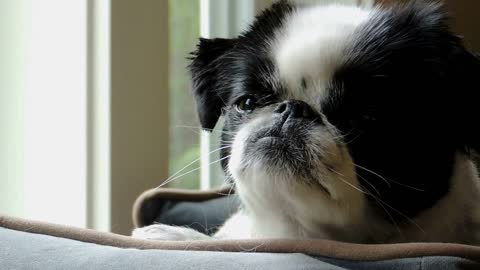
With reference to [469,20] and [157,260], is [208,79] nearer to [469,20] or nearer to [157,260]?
[157,260]

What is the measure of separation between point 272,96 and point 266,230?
0.67 ft

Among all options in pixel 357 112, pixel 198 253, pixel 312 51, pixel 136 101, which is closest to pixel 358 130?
pixel 357 112

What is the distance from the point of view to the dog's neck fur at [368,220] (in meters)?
0.95

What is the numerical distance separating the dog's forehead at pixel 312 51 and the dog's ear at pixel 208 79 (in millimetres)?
156

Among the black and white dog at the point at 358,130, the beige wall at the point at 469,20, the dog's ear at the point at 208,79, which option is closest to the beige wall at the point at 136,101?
the dog's ear at the point at 208,79

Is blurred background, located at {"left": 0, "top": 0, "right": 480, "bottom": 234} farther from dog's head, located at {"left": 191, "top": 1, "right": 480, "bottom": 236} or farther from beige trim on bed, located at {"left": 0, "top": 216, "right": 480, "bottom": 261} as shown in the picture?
beige trim on bed, located at {"left": 0, "top": 216, "right": 480, "bottom": 261}

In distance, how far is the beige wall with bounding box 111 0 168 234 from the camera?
4.38 feet

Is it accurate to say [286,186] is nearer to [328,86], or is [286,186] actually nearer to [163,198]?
[328,86]

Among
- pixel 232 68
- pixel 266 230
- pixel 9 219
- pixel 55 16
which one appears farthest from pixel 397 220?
pixel 55 16

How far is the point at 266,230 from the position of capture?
1043 mm

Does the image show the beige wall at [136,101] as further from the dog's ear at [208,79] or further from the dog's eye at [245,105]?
the dog's eye at [245,105]

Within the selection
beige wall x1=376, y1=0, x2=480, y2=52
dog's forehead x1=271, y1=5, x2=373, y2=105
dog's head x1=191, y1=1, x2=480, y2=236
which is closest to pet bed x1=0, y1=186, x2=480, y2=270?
dog's head x1=191, y1=1, x2=480, y2=236

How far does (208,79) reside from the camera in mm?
1228

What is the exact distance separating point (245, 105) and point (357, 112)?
201mm
